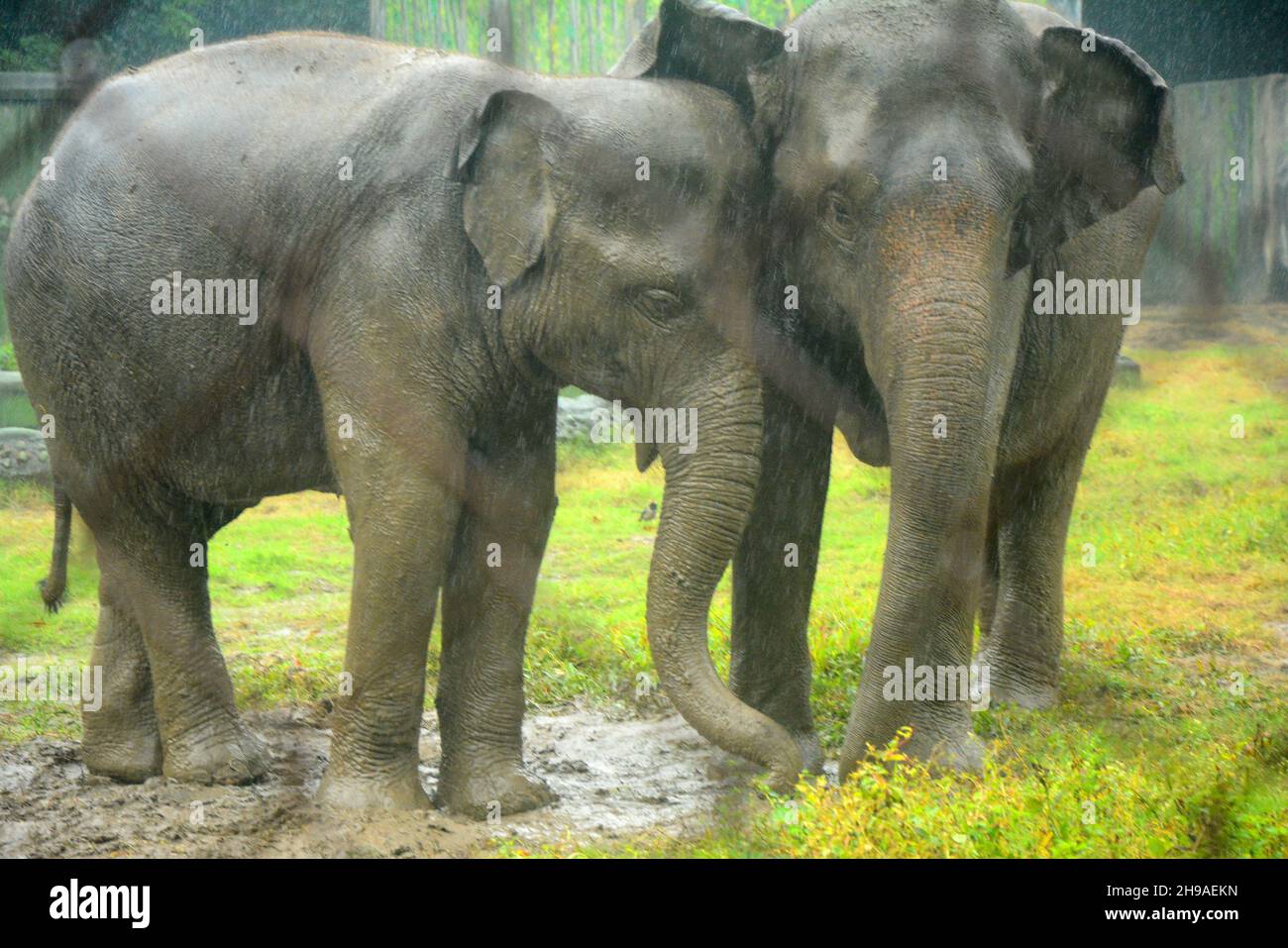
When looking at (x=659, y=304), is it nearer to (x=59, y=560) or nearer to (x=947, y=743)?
(x=947, y=743)

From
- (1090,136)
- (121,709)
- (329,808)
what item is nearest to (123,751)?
(121,709)

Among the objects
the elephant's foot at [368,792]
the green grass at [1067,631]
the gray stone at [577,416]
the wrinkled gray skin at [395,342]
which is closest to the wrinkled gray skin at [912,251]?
the wrinkled gray skin at [395,342]

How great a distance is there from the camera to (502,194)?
5.40 meters

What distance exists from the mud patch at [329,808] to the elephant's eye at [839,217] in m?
2.24

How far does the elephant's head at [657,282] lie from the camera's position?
5.24 metres

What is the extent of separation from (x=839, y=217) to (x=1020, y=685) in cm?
306

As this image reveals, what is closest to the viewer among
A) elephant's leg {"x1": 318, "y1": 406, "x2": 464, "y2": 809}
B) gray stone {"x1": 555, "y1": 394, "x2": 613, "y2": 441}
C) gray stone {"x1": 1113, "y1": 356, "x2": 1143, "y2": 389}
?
elephant's leg {"x1": 318, "y1": 406, "x2": 464, "y2": 809}

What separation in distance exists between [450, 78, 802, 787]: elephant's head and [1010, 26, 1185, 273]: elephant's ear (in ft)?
4.09

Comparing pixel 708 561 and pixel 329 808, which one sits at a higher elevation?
pixel 708 561

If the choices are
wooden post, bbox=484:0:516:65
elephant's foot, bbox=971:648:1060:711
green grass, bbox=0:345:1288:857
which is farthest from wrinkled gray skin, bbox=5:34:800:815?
wooden post, bbox=484:0:516:65

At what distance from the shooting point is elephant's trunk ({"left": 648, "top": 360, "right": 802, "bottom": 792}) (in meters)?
5.17

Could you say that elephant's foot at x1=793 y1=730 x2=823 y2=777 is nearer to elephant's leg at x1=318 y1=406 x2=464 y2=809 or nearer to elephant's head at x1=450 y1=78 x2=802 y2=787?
elephant's head at x1=450 y1=78 x2=802 y2=787

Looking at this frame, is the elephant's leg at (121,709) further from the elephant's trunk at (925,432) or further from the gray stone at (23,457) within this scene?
the gray stone at (23,457)

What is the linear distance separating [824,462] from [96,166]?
318cm
